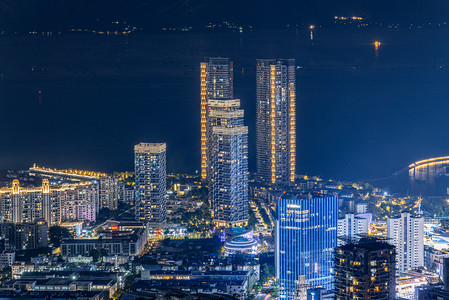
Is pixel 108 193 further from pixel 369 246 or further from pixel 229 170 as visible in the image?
pixel 369 246

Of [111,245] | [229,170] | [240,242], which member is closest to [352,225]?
[240,242]

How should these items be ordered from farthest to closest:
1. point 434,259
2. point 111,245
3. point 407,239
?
1. point 111,245
2. point 407,239
3. point 434,259

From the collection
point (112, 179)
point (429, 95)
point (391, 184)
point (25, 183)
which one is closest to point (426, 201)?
point (391, 184)

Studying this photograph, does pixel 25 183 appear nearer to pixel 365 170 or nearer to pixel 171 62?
pixel 365 170

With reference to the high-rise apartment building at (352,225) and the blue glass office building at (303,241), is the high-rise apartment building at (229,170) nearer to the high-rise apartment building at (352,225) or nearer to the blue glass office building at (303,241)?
the high-rise apartment building at (352,225)

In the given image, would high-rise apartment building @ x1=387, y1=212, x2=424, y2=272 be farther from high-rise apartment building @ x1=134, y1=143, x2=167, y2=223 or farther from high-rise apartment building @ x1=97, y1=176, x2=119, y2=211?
high-rise apartment building @ x1=97, y1=176, x2=119, y2=211

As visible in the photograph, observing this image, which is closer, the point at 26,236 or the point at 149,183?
the point at 26,236
